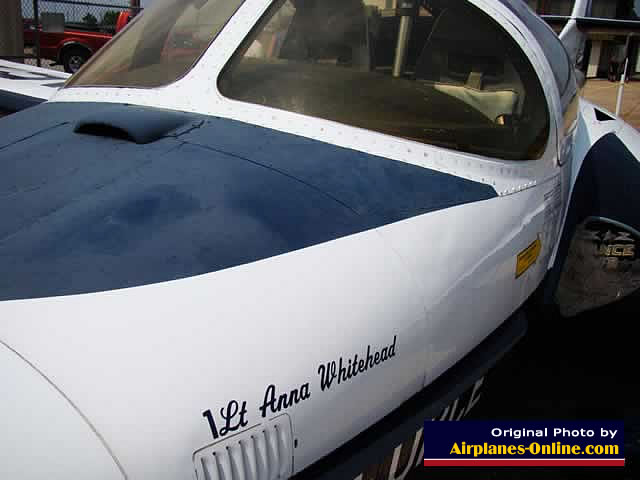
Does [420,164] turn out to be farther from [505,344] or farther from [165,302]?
[165,302]

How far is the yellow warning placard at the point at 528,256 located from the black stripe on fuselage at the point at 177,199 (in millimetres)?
352

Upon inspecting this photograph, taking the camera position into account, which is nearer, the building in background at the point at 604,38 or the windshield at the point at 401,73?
the windshield at the point at 401,73

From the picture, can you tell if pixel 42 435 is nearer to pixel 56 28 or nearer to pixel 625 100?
pixel 56 28

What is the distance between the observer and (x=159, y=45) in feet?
8.30

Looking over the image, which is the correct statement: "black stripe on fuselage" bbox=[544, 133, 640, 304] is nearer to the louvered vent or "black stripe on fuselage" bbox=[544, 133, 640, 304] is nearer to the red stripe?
the red stripe

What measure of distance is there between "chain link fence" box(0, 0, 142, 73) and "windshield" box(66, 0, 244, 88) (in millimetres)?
8418

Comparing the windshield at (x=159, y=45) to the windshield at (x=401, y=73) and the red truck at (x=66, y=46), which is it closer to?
the windshield at (x=401, y=73)

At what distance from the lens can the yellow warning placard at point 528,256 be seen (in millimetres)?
2273

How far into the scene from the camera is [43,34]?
54.4 feet

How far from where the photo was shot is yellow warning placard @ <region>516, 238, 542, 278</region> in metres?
2.27

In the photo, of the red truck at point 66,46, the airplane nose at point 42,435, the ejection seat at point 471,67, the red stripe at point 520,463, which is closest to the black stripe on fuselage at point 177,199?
the airplane nose at point 42,435

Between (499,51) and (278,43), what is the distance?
0.99m

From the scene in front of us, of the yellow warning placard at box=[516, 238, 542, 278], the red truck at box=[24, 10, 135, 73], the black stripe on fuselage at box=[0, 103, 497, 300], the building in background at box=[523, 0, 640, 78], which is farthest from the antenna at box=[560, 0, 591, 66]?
the red truck at box=[24, 10, 135, 73]

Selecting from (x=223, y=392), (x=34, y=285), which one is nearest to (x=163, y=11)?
(x=34, y=285)
